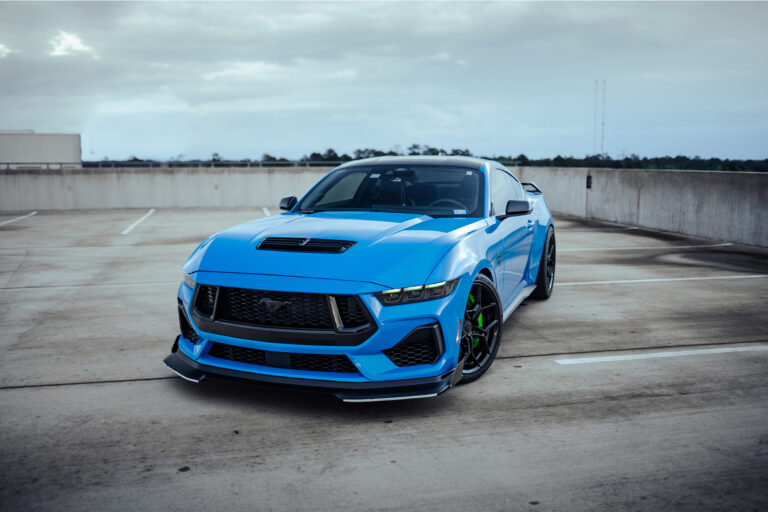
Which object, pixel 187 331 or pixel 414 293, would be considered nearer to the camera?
pixel 414 293

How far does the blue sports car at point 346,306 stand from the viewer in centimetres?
360

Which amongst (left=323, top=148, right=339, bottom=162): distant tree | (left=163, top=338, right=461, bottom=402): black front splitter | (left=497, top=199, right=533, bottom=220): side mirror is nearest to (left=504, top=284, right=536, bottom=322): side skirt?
(left=497, top=199, right=533, bottom=220): side mirror

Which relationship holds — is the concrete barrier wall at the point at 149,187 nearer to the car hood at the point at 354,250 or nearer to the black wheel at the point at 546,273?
the black wheel at the point at 546,273

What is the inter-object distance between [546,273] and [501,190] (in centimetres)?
160

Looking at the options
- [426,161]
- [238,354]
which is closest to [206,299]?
[238,354]

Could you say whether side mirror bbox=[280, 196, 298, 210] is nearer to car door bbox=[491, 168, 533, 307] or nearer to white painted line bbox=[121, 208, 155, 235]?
car door bbox=[491, 168, 533, 307]

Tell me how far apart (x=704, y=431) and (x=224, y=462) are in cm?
256

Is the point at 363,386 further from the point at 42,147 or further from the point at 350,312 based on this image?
the point at 42,147

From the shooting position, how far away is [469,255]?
13.7 ft

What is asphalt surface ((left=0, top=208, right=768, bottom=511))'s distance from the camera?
9.58ft

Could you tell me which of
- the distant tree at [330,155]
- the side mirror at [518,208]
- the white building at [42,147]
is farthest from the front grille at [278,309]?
the white building at [42,147]

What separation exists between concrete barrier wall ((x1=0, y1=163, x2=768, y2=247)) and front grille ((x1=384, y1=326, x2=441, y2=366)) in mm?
9990

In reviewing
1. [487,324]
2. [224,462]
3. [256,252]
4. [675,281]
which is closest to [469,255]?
[487,324]

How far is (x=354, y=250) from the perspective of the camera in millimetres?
3871
